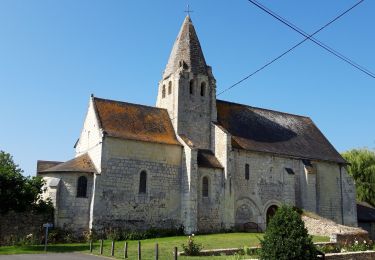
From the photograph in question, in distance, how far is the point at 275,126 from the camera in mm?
37781

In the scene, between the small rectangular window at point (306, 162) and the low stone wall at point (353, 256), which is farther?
the small rectangular window at point (306, 162)

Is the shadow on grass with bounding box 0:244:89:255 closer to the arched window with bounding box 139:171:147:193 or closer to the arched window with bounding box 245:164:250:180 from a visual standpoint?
the arched window with bounding box 139:171:147:193

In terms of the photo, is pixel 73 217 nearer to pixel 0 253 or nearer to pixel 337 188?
pixel 0 253

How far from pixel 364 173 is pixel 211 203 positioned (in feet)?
74.3

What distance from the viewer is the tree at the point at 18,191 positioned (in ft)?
81.8

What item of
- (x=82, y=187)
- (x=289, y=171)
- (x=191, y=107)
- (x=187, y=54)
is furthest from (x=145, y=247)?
(x=187, y=54)

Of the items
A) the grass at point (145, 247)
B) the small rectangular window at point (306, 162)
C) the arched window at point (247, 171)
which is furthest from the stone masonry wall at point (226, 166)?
the small rectangular window at point (306, 162)

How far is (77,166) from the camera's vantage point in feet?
91.6

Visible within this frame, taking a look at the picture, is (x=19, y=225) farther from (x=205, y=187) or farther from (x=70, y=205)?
(x=205, y=187)

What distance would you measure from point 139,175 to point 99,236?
4.81 metres

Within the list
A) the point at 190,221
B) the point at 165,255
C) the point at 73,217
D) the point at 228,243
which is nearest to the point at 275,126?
the point at 190,221

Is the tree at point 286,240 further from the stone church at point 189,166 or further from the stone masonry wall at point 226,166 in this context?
the stone masonry wall at point 226,166

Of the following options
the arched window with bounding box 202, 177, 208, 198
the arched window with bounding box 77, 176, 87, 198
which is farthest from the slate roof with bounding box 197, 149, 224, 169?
the arched window with bounding box 77, 176, 87, 198

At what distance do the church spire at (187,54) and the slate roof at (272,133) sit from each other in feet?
13.3
